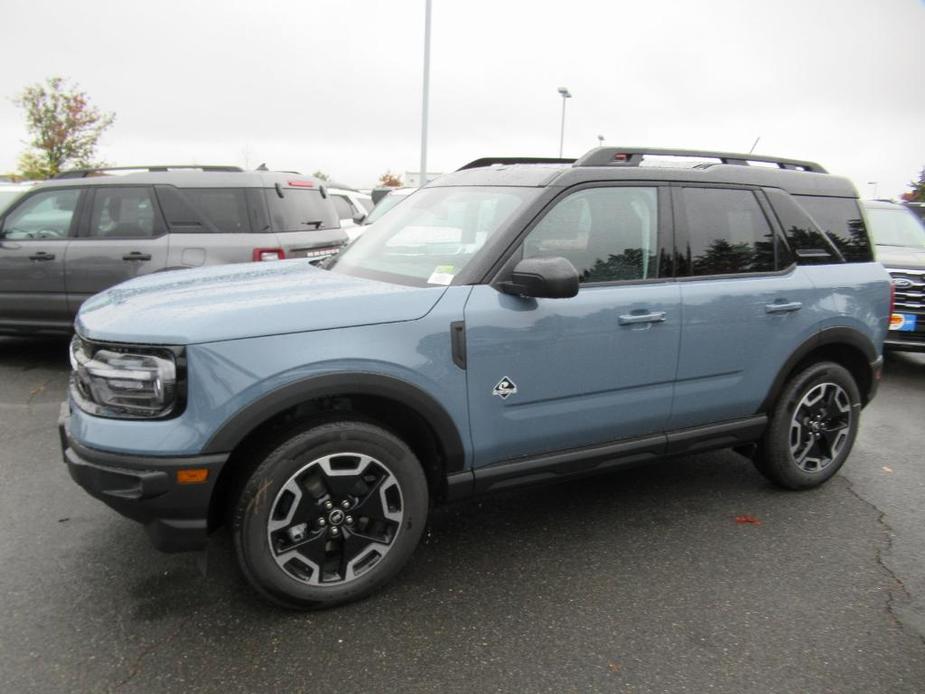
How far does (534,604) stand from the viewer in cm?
289

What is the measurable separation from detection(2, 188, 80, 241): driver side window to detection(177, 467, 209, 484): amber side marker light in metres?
5.35

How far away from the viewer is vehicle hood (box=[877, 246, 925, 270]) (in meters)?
7.37

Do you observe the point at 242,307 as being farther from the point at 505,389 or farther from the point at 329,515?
the point at 505,389

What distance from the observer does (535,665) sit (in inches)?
98.4

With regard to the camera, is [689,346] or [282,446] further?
[689,346]

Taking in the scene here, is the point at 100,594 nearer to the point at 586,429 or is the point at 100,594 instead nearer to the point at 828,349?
the point at 586,429

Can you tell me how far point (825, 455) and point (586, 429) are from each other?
5.88 feet

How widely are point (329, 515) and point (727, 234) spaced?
243 centimetres

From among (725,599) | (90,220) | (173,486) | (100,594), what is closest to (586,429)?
(725,599)

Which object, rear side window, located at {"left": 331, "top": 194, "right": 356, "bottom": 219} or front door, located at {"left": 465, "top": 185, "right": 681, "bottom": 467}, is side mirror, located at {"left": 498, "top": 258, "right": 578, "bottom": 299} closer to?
front door, located at {"left": 465, "top": 185, "right": 681, "bottom": 467}

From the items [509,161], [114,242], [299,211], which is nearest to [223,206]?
[299,211]

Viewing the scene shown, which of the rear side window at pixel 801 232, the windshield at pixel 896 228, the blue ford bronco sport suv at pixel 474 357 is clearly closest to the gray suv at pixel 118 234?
the blue ford bronco sport suv at pixel 474 357

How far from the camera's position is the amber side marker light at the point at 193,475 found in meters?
2.46

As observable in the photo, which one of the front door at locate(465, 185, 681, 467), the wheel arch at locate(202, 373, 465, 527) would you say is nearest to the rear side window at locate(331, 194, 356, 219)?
the front door at locate(465, 185, 681, 467)
